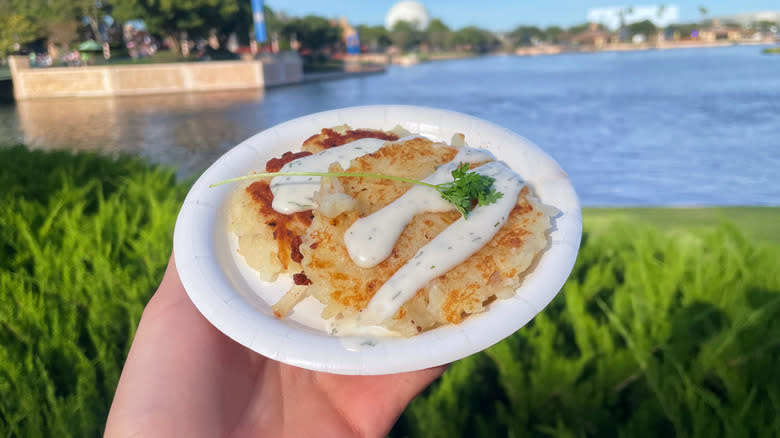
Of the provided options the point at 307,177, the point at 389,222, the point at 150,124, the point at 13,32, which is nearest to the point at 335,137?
the point at 307,177

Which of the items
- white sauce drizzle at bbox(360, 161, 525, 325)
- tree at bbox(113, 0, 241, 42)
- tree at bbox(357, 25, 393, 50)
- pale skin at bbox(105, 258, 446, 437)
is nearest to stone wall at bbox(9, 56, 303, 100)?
tree at bbox(113, 0, 241, 42)

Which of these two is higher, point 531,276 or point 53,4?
point 53,4

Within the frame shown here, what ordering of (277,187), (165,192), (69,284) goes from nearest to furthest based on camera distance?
(277,187) → (69,284) → (165,192)

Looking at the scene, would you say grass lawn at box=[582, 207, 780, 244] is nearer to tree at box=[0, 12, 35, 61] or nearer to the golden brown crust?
the golden brown crust

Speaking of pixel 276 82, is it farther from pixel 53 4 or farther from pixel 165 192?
pixel 165 192

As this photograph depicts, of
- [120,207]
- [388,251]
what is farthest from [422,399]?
[120,207]

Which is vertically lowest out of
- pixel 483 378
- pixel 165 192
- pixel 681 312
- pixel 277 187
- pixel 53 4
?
pixel 483 378

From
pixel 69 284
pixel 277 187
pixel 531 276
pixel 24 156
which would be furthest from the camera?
pixel 24 156

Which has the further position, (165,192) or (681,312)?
(165,192)
